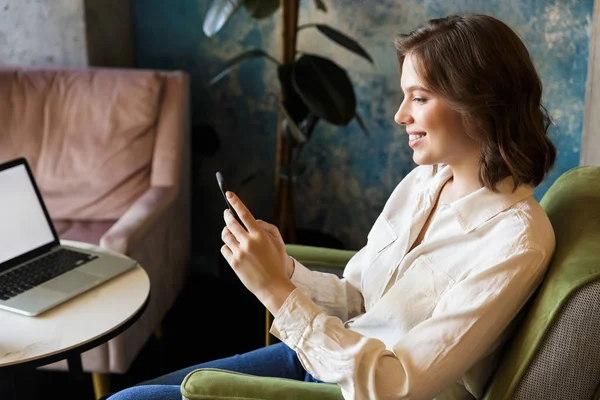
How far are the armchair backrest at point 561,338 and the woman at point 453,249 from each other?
0.03 meters

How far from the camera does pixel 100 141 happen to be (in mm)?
2453

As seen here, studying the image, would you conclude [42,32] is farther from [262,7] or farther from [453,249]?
[453,249]

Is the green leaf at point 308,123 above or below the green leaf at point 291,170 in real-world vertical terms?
above

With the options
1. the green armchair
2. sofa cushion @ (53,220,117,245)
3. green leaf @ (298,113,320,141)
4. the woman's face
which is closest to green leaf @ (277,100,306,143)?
green leaf @ (298,113,320,141)

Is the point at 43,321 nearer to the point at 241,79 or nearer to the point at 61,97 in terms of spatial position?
the point at 61,97

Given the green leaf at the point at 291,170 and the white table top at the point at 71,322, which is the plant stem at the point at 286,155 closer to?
the green leaf at the point at 291,170

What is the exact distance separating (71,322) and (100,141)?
3.65 feet

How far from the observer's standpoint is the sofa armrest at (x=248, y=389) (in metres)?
1.13

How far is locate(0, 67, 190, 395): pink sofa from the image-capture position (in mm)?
2447

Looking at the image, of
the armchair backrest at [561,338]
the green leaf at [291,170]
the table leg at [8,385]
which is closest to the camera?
the armchair backrest at [561,338]

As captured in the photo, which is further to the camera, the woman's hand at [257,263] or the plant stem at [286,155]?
the plant stem at [286,155]

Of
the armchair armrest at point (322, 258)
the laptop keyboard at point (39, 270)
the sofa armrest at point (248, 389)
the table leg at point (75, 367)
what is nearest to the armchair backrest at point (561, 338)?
the sofa armrest at point (248, 389)

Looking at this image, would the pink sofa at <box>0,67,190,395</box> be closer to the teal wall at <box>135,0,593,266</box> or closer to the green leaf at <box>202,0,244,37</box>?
the green leaf at <box>202,0,244,37</box>

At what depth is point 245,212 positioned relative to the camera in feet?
3.85
